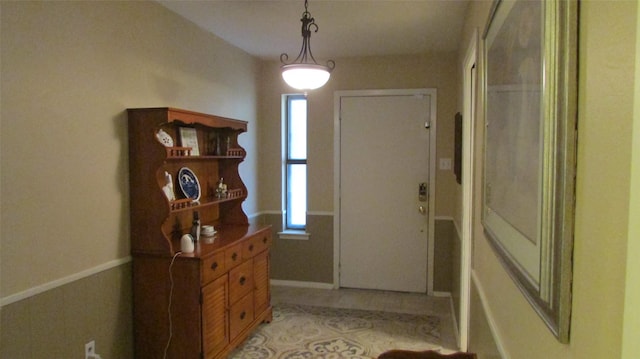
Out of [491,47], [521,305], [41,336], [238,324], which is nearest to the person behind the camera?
[521,305]

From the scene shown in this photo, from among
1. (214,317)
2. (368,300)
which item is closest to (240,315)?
(214,317)

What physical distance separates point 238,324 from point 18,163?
5.78 feet

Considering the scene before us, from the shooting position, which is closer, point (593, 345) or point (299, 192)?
point (593, 345)

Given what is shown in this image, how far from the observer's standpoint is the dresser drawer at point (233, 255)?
2836mm

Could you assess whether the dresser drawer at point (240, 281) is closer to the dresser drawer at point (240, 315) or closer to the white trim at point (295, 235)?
the dresser drawer at point (240, 315)

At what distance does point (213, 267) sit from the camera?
2658 millimetres

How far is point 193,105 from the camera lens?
3246mm

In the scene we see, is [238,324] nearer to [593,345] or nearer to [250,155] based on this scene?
[250,155]

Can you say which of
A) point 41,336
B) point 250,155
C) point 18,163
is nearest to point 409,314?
point 250,155

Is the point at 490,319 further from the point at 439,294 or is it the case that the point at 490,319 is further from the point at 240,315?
the point at 439,294

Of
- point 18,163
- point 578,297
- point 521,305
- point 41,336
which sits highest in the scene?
point 18,163

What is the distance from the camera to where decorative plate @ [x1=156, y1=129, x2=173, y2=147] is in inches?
100

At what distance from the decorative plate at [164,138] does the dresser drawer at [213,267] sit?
29.7 inches

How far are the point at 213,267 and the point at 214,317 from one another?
1.06 ft
